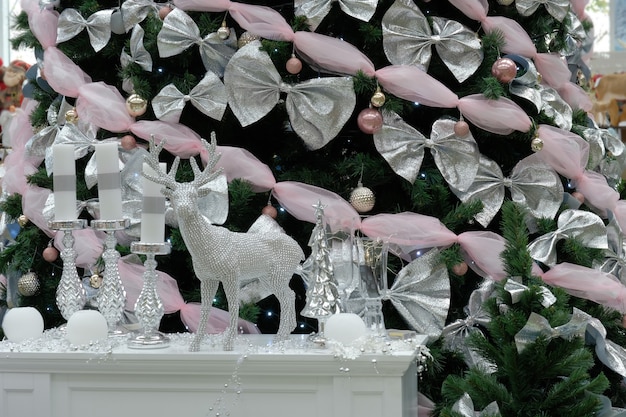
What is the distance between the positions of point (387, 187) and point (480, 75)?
1.15 ft

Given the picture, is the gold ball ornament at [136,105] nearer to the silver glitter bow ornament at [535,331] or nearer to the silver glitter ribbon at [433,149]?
the silver glitter ribbon at [433,149]

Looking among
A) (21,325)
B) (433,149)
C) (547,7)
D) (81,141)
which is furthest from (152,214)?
(547,7)

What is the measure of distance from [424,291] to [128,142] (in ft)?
2.58

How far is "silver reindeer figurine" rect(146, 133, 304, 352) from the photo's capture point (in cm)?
182

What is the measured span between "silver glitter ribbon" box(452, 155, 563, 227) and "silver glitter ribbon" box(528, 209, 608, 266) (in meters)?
0.04

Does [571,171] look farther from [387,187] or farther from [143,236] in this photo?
[143,236]

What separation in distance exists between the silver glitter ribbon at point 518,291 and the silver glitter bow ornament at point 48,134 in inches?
47.3

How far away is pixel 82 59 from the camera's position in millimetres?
2445

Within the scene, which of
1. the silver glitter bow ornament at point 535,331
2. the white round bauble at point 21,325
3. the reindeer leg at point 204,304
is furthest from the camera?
the white round bauble at point 21,325

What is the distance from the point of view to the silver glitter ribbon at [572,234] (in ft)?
7.33

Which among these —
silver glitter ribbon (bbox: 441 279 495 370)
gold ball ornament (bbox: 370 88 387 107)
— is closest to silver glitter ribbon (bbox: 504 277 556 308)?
silver glitter ribbon (bbox: 441 279 495 370)

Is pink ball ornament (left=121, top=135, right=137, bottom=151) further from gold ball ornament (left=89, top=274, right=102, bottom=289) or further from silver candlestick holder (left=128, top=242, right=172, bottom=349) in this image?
silver candlestick holder (left=128, top=242, right=172, bottom=349)

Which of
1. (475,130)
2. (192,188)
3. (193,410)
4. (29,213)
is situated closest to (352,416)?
(193,410)

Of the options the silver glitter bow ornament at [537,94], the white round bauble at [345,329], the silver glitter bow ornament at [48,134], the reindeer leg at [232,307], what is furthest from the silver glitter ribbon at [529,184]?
the silver glitter bow ornament at [48,134]
